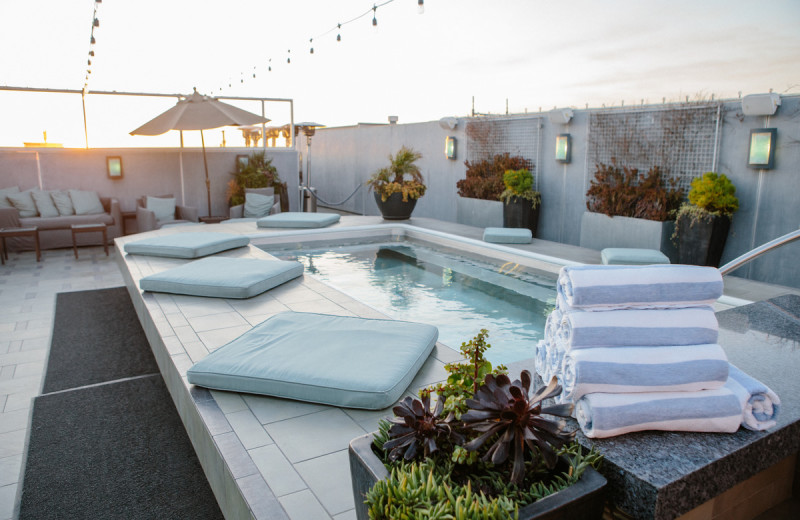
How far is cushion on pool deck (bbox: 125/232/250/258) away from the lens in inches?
214

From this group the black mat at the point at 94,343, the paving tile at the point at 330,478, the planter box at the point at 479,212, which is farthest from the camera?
the planter box at the point at 479,212

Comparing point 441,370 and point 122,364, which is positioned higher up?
point 441,370

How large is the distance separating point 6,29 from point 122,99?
2037mm

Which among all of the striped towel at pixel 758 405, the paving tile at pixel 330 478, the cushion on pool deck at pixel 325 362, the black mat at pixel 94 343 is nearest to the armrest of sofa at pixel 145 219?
the black mat at pixel 94 343

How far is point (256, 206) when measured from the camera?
934cm

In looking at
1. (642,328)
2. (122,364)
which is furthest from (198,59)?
(642,328)

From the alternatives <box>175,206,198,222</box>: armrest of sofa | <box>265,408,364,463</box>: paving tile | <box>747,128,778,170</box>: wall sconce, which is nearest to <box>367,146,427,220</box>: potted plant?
<box>175,206,198,222</box>: armrest of sofa

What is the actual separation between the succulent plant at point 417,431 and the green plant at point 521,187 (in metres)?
7.74

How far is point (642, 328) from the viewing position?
5.04 ft

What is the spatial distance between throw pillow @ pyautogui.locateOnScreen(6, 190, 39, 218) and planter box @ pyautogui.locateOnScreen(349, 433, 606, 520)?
887 centimetres

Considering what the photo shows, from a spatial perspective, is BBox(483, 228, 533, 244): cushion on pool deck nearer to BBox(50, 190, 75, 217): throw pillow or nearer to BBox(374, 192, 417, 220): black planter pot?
BBox(374, 192, 417, 220): black planter pot

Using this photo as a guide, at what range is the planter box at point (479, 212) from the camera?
30.5 feet

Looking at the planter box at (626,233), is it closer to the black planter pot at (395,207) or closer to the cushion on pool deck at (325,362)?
the black planter pot at (395,207)

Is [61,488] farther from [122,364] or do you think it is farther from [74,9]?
[74,9]
